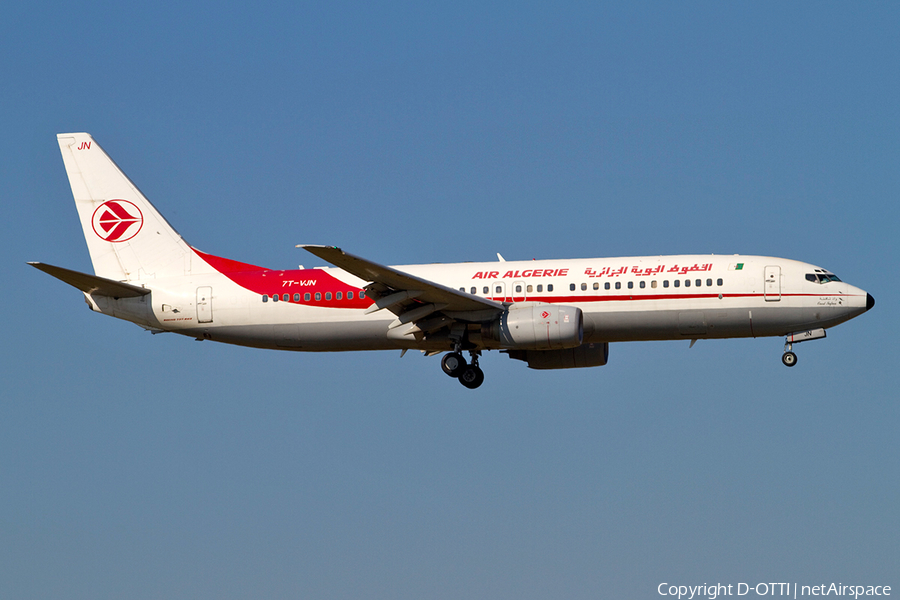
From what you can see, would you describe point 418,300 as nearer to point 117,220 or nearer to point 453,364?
point 453,364

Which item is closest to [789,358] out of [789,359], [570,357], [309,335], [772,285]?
[789,359]

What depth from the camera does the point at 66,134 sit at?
4697cm

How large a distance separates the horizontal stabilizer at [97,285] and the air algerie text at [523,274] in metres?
13.0

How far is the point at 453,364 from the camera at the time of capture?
41.1 m

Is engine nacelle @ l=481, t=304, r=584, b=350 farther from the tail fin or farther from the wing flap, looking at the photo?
the tail fin

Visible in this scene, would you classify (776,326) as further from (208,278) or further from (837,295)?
(208,278)

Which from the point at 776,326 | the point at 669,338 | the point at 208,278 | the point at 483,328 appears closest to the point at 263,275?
the point at 208,278

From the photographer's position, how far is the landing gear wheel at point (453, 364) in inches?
1615

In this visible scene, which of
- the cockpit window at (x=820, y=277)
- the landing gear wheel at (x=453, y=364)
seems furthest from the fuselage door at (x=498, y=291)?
the cockpit window at (x=820, y=277)

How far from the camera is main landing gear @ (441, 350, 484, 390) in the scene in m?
41.1

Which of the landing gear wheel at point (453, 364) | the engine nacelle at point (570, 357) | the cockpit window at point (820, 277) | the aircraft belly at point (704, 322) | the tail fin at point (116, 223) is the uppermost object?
the tail fin at point (116, 223)

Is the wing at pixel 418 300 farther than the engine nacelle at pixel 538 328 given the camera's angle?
No

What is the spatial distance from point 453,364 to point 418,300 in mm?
3307

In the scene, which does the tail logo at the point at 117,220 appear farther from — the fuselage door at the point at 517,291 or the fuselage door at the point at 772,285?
the fuselage door at the point at 772,285
